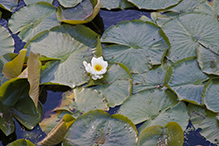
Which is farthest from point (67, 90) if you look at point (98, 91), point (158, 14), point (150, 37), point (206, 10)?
point (206, 10)

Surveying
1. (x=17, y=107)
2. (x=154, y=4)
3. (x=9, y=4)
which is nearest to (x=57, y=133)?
(x=17, y=107)

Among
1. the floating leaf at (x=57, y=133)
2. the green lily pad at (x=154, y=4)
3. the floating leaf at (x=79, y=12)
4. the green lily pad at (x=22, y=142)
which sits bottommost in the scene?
the green lily pad at (x=22, y=142)

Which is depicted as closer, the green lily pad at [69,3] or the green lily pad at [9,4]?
the green lily pad at [69,3]

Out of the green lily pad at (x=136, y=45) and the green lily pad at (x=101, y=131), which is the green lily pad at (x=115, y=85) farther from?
the green lily pad at (x=101, y=131)

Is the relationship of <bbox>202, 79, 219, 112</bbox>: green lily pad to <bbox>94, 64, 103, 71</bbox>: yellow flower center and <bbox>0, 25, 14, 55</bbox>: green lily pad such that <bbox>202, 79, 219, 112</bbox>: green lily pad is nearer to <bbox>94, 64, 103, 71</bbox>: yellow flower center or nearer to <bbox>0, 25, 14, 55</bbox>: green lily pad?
<bbox>94, 64, 103, 71</bbox>: yellow flower center

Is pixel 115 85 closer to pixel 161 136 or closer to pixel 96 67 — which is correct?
pixel 96 67

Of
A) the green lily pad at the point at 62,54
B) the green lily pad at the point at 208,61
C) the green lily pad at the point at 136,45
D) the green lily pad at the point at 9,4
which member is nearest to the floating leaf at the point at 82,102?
the green lily pad at the point at 62,54
